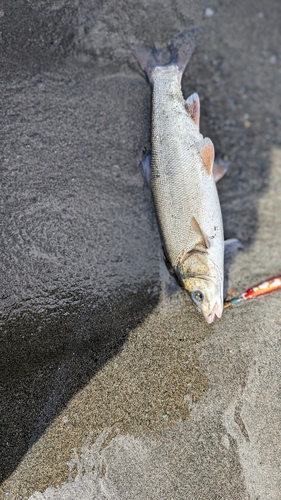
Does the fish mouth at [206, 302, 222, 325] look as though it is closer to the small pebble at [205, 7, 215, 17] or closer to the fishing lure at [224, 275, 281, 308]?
the fishing lure at [224, 275, 281, 308]

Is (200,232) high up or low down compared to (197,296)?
up

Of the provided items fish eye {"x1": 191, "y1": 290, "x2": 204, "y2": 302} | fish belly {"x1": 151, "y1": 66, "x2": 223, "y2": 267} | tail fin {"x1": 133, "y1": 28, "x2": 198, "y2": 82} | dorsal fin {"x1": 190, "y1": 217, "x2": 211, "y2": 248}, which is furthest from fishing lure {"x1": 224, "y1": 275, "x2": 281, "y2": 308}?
tail fin {"x1": 133, "y1": 28, "x2": 198, "y2": 82}

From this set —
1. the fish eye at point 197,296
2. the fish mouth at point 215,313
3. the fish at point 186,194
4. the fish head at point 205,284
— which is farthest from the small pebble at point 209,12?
the fish mouth at point 215,313

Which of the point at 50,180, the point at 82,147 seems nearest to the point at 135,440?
the point at 50,180

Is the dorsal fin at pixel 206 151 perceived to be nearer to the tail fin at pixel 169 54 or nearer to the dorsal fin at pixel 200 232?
the dorsal fin at pixel 200 232

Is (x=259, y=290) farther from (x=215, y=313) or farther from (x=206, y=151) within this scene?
(x=206, y=151)

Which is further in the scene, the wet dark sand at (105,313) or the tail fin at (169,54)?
the tail fin at (169,54)

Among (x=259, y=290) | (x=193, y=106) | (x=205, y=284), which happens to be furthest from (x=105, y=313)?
(x=193, y=106)

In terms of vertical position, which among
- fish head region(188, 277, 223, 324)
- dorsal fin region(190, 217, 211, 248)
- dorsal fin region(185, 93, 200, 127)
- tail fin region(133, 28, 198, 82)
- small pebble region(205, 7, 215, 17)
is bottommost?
fish head region(188, 277, 223, 324)
